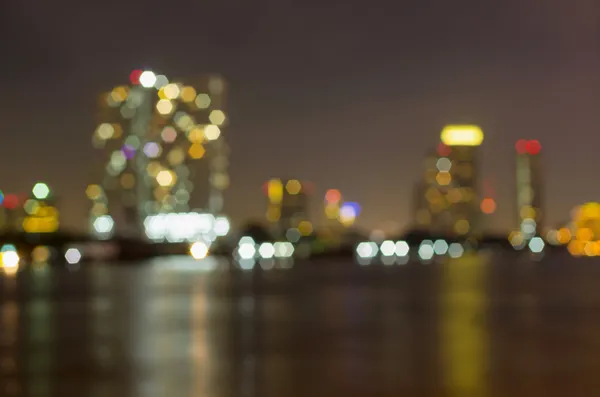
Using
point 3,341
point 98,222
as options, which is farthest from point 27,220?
point 3,341

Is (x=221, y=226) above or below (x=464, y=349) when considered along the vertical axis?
above

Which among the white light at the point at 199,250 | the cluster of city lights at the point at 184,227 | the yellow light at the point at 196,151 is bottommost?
the white light at the point at 199,250

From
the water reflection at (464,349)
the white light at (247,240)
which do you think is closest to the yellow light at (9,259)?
the white light at (247,240)

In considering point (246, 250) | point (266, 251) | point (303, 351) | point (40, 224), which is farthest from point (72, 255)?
point (303, 351)

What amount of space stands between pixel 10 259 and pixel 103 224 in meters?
50.9

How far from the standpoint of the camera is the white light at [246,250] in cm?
17988

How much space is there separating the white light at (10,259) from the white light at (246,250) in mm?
48963

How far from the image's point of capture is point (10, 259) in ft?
408

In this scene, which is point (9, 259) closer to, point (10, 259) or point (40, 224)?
point (10, 259)

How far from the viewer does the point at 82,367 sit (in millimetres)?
13477

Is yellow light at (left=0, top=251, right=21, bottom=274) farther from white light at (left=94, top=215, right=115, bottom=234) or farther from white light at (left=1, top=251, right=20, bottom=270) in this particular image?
white light at (left=94, top=215, right=115, bottom=234)

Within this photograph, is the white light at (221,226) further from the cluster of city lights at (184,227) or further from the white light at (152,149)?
the white light at (152,149)

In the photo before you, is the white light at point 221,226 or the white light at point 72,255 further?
the white light at point 221,226

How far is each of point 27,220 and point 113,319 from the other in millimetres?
151195
